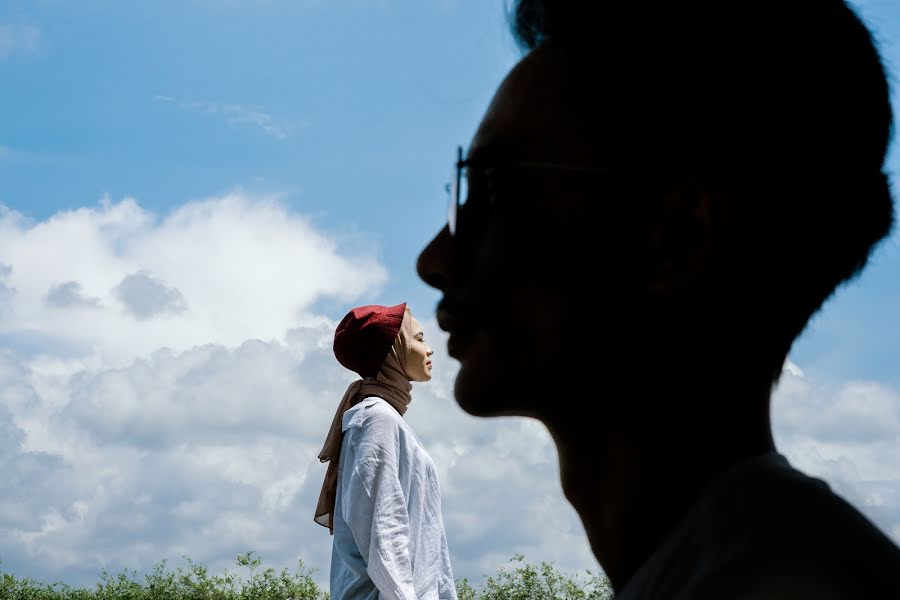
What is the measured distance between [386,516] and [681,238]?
13.0 ft

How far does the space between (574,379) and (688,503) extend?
198 millimetres

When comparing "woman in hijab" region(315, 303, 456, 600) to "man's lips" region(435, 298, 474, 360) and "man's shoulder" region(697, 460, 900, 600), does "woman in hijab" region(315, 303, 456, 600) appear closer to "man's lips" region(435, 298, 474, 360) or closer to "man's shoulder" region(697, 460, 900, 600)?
"man's lips" region(435, 298, 474, 360)

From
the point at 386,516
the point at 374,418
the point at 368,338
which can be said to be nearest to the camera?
the point at 386,516

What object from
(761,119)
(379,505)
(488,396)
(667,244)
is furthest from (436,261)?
(379,505)

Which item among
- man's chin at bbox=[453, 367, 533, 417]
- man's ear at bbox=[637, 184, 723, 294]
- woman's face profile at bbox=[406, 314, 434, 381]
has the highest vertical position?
woman's face profile at bbox=[406, 314, 434, 381]

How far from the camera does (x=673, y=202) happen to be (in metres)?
1.14

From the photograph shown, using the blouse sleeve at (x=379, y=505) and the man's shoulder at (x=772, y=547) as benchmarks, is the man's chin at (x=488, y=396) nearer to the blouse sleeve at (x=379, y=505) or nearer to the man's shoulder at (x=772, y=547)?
the man's shoulder at (x=772, y=547)

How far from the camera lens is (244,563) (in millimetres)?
8828

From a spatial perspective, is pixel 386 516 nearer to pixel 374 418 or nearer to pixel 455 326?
pixel 374 418

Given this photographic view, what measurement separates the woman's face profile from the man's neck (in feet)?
15.1

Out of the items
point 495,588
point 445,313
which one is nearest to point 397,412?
point 495,588

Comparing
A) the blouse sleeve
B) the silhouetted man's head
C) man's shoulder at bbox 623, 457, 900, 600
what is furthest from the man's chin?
the blouse sleeve

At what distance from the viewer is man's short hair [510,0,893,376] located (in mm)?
1143

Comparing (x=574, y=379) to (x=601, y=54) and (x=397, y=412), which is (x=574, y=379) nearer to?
(x=601, y=54)
